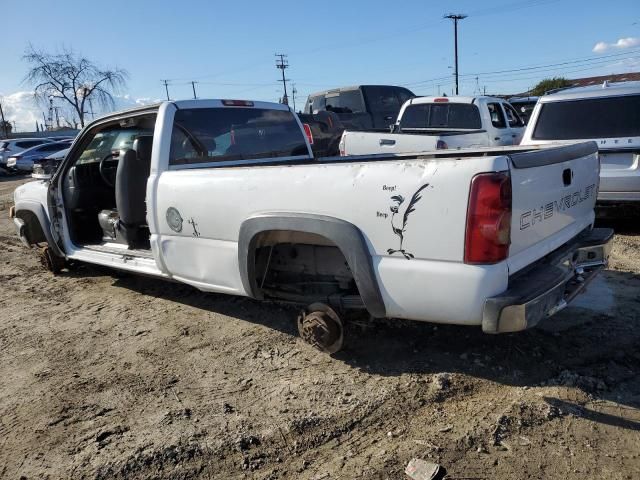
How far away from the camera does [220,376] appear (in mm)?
3461

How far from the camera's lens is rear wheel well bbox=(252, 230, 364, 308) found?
335cm

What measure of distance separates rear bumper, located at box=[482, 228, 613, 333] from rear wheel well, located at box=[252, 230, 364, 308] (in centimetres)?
88

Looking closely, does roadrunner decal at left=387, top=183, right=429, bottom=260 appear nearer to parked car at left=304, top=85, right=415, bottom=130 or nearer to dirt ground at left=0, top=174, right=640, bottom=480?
dirt ground at left=0, top=174, right=640, bottom=480

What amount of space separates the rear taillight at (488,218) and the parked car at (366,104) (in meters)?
12.2

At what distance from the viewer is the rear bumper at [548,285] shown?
266cm

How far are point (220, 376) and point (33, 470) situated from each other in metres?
1.18

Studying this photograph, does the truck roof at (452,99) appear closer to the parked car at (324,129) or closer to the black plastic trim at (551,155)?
the parked car at (324,129)

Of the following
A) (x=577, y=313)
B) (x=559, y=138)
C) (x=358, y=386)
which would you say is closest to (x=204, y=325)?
(x=358, y=386)

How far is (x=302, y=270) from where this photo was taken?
366cm

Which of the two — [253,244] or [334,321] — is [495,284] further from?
[253,244]

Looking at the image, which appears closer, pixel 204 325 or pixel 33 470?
pixel 33 470

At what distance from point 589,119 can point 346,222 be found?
494 cm

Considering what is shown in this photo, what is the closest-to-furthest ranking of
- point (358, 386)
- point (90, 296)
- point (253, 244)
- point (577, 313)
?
point (358, 386), point (253, 244), point (577, 313), point (90, 296)

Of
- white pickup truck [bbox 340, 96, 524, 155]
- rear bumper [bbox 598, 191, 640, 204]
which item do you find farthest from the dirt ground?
white pickup truck [bbox 340, 96, 524, 155]
